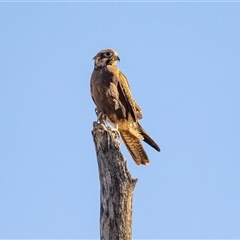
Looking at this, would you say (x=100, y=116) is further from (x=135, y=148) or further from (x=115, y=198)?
(x=115, y=198)

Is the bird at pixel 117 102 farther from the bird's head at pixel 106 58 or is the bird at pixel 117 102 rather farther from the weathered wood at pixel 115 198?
the weathered wood at pixel 115 198

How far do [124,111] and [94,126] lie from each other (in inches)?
61.1

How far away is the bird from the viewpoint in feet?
31.7

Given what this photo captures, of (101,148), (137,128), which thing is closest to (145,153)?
(137,128)

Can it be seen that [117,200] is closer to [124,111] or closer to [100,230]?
[100,230]

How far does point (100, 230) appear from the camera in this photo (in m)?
6.97

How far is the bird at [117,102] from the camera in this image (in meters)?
9.65

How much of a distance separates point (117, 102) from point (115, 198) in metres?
2.91

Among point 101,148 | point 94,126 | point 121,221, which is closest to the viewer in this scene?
point 121,221

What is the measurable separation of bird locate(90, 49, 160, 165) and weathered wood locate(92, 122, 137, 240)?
240 cm

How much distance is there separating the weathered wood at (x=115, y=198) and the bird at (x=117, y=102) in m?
2.40

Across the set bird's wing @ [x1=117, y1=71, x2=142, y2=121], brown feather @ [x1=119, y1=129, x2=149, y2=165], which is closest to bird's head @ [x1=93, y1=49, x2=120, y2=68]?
bird's wing @ [x1=117, y1=71, x2=142, y2=121]

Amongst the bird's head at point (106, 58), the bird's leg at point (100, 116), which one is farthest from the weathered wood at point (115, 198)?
the bird's head at point (106, 58)

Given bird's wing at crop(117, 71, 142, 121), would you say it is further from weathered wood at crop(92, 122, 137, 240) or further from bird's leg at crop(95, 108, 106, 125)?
weathered wood at crop(92, 122, 137, 240)
